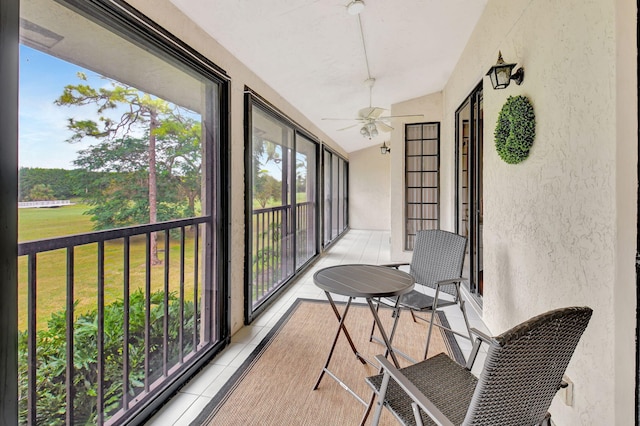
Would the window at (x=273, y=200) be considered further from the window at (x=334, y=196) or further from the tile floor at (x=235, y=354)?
the window at (x=334, y=196)

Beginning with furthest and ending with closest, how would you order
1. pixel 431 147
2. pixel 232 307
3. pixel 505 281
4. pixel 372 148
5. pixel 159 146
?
pixel 372 148 < pixel 431 147 < pixel 232 307 < pixel 505 281 < pixel 159 146

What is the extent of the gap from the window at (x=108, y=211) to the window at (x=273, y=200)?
31.3 inches

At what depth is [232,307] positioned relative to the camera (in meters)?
2.78

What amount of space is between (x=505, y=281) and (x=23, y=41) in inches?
124

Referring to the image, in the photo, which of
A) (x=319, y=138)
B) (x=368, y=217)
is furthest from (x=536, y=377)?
(x=368, y=217)

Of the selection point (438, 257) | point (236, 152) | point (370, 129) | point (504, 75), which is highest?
point (370, 129)

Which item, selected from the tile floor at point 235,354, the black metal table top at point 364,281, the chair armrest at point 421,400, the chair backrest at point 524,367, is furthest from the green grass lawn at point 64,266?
the chair backrest at point 524,367

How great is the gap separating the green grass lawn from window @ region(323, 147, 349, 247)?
521 centimetres

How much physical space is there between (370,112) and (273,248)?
7.45ft

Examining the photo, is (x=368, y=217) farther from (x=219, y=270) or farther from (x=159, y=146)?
(x=159, y=146)

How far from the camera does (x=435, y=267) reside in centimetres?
270

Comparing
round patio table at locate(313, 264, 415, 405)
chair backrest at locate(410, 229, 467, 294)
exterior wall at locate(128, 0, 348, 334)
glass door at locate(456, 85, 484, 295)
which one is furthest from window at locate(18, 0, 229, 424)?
glass door at locate(456, 85, 484, 295)

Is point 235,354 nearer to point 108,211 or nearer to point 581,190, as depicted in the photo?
point 108,211

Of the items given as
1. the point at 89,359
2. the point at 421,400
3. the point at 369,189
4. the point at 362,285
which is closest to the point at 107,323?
the point at 89,359
